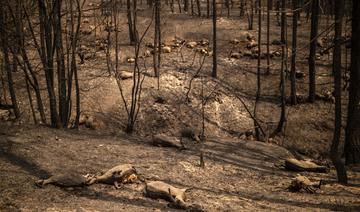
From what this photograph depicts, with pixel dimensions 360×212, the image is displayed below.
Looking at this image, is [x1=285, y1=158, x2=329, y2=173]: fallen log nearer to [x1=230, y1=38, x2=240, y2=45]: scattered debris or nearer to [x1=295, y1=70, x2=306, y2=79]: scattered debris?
[x1=295, y1=70, x2=306, y2=79]: scattered debris

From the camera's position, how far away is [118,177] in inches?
287

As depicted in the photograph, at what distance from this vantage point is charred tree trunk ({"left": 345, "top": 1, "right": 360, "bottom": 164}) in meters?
8.44

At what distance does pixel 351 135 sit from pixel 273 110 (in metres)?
9.18

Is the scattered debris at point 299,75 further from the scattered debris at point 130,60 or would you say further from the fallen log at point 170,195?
the fallen log at point 170,195

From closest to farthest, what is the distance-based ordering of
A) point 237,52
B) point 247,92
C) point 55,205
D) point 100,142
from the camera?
point 55,205 → point 100,142 → point 247,92 → point 237,52

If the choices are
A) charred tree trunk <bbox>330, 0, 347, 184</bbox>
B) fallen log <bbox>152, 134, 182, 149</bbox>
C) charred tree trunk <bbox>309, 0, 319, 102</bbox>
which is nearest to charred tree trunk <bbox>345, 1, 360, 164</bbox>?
charred tree trunk <bbox>330, 0, 347, 184</bbox>

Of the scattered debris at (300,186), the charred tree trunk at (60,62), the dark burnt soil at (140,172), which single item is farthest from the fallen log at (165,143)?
the scattered debris at (300,186)

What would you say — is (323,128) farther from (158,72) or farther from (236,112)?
(158,72)

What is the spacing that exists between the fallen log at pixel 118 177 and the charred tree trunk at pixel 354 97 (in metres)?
5.50

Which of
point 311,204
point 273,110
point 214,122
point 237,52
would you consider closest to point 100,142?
point 311,204

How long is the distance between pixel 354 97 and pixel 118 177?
6596mm

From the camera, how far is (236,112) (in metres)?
19.5

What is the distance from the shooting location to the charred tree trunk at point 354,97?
27.7ft

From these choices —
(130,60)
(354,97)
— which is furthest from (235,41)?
(354,97)
